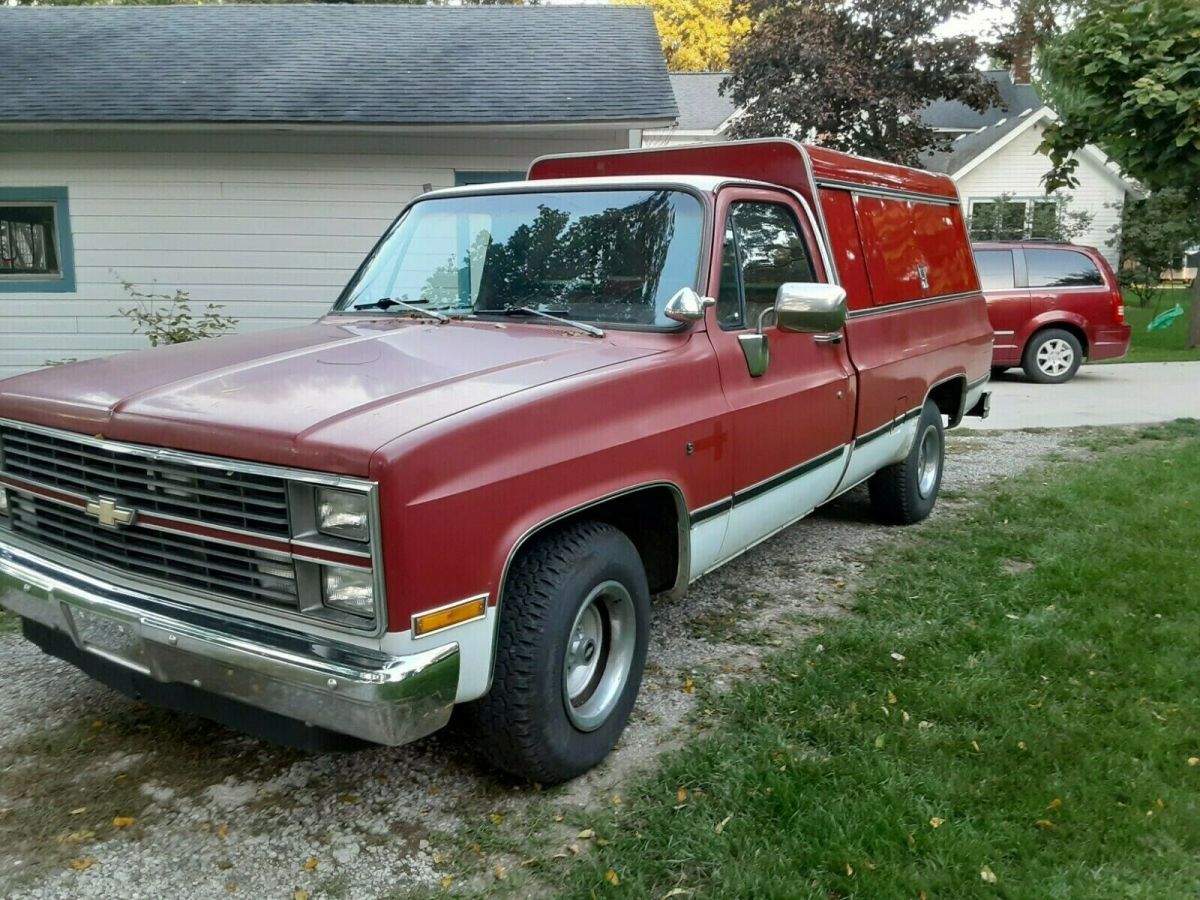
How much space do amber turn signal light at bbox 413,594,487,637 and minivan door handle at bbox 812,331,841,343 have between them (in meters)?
2.47

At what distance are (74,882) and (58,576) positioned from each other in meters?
0.90

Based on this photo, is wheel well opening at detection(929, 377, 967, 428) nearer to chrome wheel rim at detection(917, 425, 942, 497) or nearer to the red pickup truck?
chrome wheel rim at detection(917, 425, 942, 497)

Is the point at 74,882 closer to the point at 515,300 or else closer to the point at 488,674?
the point at 488,674

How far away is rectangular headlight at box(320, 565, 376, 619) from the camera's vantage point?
256cm

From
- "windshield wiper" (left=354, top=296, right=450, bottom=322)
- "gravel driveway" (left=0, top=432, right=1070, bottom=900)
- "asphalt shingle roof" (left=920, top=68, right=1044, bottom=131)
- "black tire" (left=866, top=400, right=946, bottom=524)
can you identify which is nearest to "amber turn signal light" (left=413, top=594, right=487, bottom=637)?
"gravel driveway" (left=0, top=432, right=1070, bottom=900)

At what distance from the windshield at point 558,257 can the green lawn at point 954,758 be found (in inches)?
64.0

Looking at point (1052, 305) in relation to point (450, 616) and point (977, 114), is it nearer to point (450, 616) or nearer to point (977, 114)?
point (450, 616)

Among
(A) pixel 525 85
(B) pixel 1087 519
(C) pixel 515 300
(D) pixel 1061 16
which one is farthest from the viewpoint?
(D) pixel 1061 16

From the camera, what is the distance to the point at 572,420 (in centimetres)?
307

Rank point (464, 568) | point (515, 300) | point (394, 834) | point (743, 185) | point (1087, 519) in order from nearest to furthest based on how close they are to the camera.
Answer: point (464, 568), point (394, 834), point (515, 300), point (743, 185), point (1087, 519)

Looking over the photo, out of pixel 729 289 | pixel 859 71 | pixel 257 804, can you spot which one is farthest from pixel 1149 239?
pixel 257 804

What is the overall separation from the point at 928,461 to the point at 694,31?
38785 millimetres

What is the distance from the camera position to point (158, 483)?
111 inches

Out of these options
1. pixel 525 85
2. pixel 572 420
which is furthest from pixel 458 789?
pixel 525 85
